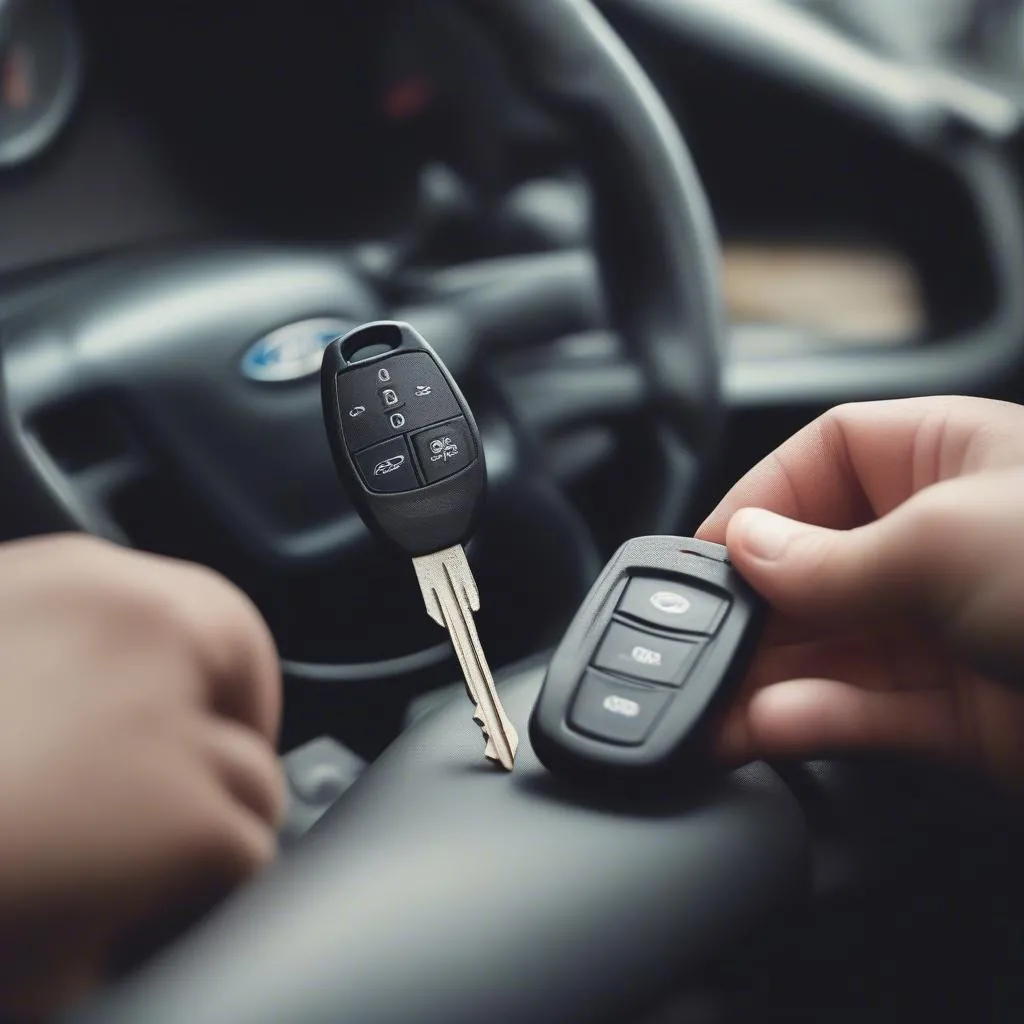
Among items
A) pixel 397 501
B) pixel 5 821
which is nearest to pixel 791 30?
pixel 397 501

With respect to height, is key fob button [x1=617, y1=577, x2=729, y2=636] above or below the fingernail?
below

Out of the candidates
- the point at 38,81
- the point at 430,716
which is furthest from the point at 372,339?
the point at 38,81

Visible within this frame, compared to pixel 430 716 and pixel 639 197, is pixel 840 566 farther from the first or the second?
pixel 639 197

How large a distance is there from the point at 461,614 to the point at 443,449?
0.07 m

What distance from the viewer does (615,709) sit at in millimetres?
428

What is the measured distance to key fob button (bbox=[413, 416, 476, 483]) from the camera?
1.73 feet

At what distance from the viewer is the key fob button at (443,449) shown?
0.53 metres

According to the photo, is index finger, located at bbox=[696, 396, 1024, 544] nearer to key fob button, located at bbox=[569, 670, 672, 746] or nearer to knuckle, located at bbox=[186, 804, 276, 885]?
key fob button, located at bbox=[569, 670, 672, 746]

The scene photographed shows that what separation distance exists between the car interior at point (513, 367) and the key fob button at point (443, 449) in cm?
9

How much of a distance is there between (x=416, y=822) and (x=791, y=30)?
73cm

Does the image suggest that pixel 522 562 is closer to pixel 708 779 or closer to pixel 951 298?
pixel 708 779

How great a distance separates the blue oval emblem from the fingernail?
29 centimetres

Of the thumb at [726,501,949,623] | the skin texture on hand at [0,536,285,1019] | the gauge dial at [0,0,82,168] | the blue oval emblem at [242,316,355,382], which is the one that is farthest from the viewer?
the gauge dial at [0,0,82,168]

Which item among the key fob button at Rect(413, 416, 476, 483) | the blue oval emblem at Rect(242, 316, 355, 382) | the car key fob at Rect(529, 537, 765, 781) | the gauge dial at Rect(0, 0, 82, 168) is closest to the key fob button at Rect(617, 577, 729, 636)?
the car key fob at Rect(529, 537, 765, 781)
